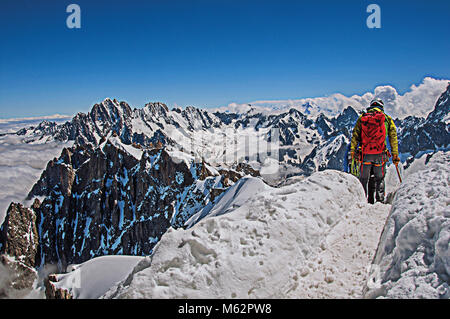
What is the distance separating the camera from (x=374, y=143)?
35.5 ft

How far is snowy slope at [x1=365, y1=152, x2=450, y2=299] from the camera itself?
509 cm

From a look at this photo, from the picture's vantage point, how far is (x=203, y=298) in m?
6.04

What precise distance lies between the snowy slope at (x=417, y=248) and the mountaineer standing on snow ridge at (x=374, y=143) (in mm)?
2984

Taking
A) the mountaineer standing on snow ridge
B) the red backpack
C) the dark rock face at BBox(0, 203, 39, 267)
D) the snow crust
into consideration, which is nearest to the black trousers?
the mountaineer standing on snow ridge

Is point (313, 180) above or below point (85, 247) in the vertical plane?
above

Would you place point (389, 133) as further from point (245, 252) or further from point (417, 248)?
point (245, 252)

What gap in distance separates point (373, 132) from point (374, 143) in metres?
0.47

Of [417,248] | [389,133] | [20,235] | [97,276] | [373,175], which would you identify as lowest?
[20,235]

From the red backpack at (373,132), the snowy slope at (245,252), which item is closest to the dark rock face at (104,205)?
the red backpack at (373,132)

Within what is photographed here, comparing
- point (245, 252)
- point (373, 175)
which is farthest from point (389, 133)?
point (245, 252)
